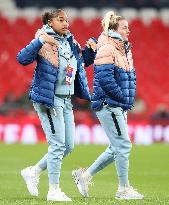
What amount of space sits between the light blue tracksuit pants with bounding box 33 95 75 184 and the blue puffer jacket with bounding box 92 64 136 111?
33cm

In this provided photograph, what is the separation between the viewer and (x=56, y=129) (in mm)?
9570

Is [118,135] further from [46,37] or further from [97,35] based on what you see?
[97,35]

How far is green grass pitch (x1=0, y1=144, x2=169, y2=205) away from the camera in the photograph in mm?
9703

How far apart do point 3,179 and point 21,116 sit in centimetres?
1376

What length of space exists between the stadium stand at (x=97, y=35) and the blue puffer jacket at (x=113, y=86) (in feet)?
66.9

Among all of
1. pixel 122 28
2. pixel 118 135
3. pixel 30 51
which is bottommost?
pixel 118 135

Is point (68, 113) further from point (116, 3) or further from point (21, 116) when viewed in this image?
point (116, 3)

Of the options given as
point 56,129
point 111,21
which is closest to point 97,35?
point 111,21

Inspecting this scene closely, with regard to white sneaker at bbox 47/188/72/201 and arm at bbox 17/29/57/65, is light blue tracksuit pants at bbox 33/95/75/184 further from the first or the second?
arm at bbox 17/29/57/65

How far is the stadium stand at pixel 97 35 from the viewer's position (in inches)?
1206

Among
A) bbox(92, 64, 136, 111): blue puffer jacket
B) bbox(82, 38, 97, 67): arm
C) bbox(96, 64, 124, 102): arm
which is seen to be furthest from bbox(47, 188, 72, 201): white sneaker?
bbox(82, 38, 97, 67): arm

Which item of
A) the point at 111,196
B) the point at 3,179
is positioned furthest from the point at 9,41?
the point at 111,196

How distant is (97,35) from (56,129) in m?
22.1

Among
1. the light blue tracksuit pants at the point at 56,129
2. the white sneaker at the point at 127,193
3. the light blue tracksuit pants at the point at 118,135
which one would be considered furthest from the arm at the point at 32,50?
the white sneaker at the point at 127,193
